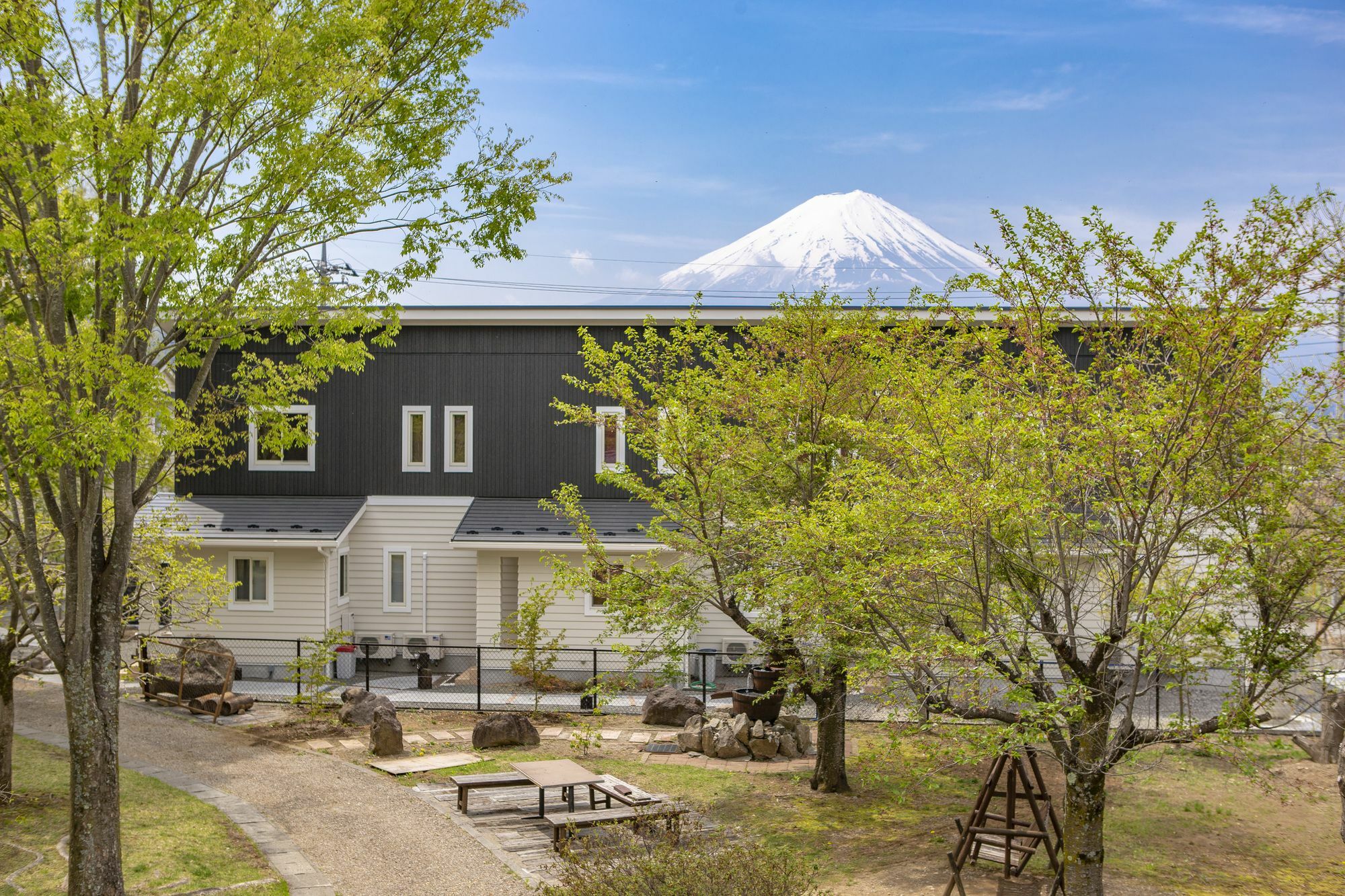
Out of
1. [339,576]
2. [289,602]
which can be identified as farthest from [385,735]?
[339,576]

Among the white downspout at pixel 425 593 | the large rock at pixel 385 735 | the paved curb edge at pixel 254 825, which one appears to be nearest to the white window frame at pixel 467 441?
the white downspout at pixel 425 593

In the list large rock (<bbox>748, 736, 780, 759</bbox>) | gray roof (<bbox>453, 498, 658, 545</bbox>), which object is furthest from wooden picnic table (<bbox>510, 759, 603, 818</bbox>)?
gray roof (<bbox>453, 498, 658, 545</bbox>)

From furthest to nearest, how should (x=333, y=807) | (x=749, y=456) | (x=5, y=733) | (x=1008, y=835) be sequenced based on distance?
(x=749, y=456)
(x=333, y=807)
(x=5, y=733)
(x=1008, y=835)

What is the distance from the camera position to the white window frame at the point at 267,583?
22.2m

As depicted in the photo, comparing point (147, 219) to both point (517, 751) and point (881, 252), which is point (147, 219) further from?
point (881, 252)

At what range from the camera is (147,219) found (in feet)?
25.6

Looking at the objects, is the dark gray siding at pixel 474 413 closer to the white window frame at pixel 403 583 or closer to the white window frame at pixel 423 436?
the white window frame at pixel 423 436

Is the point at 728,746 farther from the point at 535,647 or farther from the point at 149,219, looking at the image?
the point at 149,219

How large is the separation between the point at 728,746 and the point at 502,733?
3.56 m

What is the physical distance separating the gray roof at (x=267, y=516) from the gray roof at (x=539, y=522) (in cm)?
279

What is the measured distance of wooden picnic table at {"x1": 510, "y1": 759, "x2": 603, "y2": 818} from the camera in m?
12.1

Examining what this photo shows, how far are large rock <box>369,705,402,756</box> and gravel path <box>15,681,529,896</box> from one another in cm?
65

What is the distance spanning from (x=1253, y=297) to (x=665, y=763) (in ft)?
35.1

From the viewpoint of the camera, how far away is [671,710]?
58.9 ft
